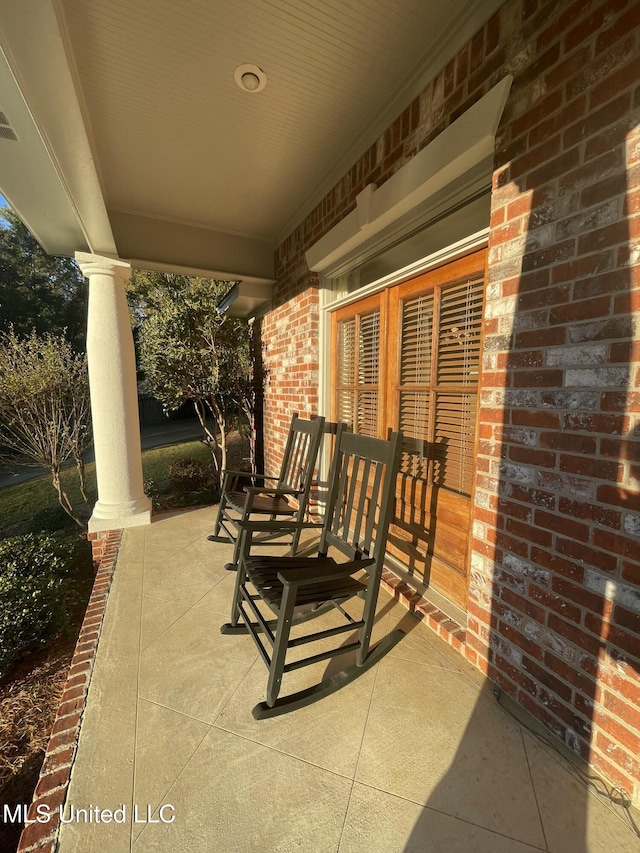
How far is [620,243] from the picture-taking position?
1.02 m

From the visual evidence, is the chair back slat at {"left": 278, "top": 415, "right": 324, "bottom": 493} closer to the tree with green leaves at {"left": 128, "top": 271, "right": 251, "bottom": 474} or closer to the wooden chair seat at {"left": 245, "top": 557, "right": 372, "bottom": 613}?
the wooden chair seat at {"left": 245, "top": 557, "right": 372, "bottom": 613}

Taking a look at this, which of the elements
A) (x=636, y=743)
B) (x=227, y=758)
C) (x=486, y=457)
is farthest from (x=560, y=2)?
(x=227, y=758)

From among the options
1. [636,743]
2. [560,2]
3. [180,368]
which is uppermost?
[560,2]

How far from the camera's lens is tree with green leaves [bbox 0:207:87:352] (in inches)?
417

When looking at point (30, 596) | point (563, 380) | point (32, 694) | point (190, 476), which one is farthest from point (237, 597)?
point (190, 476)

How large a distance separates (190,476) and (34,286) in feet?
32.2

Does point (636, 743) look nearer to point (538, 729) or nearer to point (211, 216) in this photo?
point (538, 729)

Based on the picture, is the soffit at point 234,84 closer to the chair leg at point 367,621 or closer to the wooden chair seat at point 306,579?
the wooden chair seat at point 306,579

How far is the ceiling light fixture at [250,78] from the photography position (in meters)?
1.79

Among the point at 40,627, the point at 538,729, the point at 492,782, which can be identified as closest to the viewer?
the point at 492,782

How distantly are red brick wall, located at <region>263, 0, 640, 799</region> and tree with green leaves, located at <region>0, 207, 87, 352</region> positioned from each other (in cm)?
1205

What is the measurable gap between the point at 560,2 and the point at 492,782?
2565 millimetres

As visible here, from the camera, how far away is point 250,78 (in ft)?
6.01

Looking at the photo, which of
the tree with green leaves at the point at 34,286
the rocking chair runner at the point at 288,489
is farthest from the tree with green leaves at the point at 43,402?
the tree with green leaves at the point at 34,286
